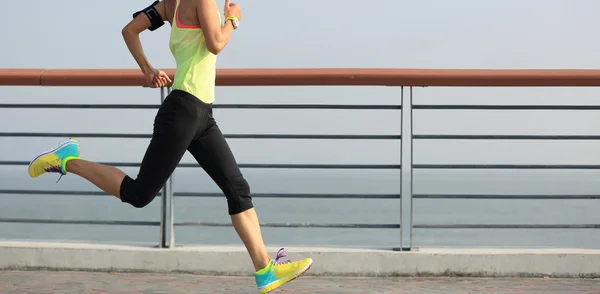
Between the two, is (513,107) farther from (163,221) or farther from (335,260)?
(163,221)

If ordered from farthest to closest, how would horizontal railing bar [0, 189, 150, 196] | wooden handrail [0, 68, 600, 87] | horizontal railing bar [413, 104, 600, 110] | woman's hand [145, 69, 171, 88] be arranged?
1. horizontal railing bar [413, 104, 600, 110]
2. horizontal railing bar [0, 189, 150, 196]
3. wooden handrail [0, 68, 600, 87]
4. woman's hand [145, 69, 171, 88]

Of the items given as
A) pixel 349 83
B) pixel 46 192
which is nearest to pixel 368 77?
pixel 349 83

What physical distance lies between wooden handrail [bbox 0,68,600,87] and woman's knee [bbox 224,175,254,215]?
1.15 metres

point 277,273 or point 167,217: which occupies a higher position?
point 167,217

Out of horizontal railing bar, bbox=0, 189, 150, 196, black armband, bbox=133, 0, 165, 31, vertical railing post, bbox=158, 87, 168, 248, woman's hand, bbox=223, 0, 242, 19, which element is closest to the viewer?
woman's hand, bbox=223, 0, 242, 19

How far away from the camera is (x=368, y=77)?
5.32 metres

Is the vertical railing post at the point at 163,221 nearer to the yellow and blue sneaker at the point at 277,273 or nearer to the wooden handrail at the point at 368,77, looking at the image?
the wooden handrail at the point at 368,77

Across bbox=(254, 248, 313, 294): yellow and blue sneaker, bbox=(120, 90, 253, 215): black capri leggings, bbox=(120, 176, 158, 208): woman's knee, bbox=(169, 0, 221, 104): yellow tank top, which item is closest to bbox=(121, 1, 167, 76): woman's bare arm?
bbox=(169, 0, 221, 104): yellow tank top

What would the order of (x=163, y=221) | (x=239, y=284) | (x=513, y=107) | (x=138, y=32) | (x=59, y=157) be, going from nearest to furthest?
(x=138, y=32) → (x=59, y=157) → (x=239, y=284) → (x=163, y=221) → (x=513, y=107)

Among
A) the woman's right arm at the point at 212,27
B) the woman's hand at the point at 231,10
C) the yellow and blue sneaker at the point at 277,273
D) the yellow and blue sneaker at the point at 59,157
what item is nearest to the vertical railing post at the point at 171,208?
the yellow and blue sneaker at the point at 59,157

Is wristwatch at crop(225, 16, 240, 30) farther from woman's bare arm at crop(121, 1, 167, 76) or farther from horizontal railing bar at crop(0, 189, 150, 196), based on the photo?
horizontal railing bar at crop(0, 189, 150, 196)

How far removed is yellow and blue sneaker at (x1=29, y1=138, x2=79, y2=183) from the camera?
461 centimetres

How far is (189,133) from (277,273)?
849 millimetres

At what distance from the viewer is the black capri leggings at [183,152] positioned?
13.4 ft
